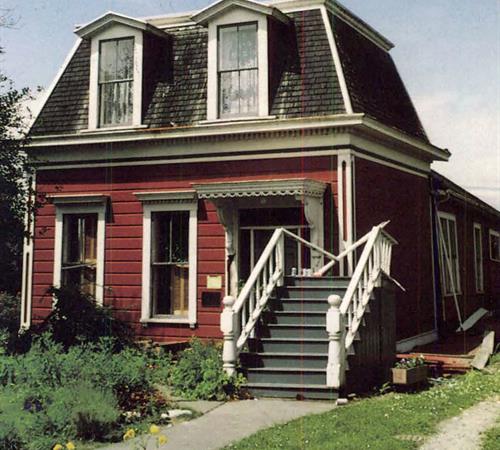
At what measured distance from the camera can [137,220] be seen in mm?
14977

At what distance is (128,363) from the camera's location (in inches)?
371

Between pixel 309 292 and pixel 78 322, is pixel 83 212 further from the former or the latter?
pixel 309 292

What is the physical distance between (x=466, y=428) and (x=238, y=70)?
8697 mm

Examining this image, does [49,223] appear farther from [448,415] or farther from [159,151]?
[448,415]

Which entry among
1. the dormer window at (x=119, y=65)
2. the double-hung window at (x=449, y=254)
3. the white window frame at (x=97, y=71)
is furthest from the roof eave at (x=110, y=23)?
the double-hung window at (x=449, y=254)

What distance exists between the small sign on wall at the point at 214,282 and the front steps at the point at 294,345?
225 centimetres

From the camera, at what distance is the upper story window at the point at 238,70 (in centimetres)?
1423

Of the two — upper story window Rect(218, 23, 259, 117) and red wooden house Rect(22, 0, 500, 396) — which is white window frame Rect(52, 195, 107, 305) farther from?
upper story window Rect(218, 23, 259, 117)

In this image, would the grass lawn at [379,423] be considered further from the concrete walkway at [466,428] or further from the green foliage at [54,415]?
the green foliage at [54,415]

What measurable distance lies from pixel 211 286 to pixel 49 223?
4.14 meters

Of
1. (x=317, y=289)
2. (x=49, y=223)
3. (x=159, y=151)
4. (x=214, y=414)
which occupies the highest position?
(x=159, y=151)

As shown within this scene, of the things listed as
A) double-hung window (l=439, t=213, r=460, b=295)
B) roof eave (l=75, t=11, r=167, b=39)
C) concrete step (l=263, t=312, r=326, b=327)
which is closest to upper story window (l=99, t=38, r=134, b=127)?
roof eave (l=75, t=11, r=167, b=39)

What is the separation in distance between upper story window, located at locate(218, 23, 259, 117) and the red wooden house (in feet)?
0.10

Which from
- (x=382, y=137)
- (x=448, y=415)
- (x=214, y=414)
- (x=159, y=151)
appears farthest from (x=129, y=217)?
(x=448, y=415)
